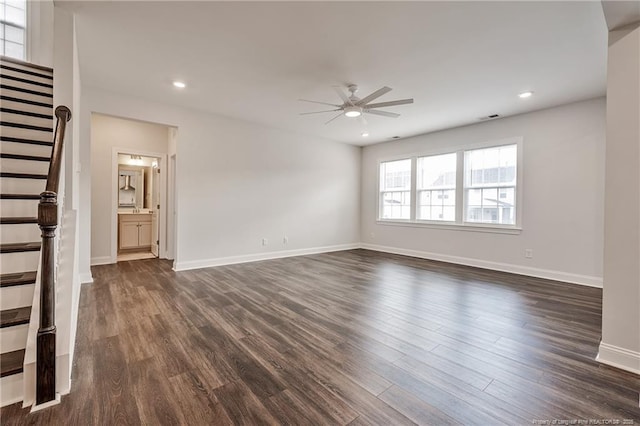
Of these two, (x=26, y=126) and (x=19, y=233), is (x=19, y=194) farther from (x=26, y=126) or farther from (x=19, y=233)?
(x=26, y=126)

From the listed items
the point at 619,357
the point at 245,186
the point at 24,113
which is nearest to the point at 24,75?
the point at 24,113

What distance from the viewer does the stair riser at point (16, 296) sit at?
1869 millimetres

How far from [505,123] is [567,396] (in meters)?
4.68

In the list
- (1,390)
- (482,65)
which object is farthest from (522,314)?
(1,390)

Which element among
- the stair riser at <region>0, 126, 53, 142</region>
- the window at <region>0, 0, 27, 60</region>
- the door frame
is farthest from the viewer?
the door frame

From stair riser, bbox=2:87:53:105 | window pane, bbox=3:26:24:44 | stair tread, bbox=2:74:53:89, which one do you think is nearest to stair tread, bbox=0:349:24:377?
stair riser, bbox=2:87:53:105

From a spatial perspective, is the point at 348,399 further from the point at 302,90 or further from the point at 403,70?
the point at 302,90

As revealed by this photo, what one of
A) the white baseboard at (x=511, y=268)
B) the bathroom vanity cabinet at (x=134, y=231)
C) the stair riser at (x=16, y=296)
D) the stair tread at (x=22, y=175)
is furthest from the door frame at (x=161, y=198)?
the white baseboard at (x=511, y=268)

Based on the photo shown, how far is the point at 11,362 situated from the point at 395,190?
6.65m

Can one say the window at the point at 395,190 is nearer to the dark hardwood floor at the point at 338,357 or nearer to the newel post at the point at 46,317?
the dark hardwood floor at the point at 338,357

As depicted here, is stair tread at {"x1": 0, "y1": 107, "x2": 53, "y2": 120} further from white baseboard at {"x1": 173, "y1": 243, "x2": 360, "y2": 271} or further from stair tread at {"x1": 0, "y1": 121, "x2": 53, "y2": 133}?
white baseboard at {"x1": 173, "y1": 243, "x2": 360, "y2": 271}

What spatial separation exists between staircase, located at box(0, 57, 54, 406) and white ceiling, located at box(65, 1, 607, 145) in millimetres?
694

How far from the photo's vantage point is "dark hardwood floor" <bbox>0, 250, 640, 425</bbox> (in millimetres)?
1595

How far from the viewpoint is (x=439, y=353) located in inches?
88.0
